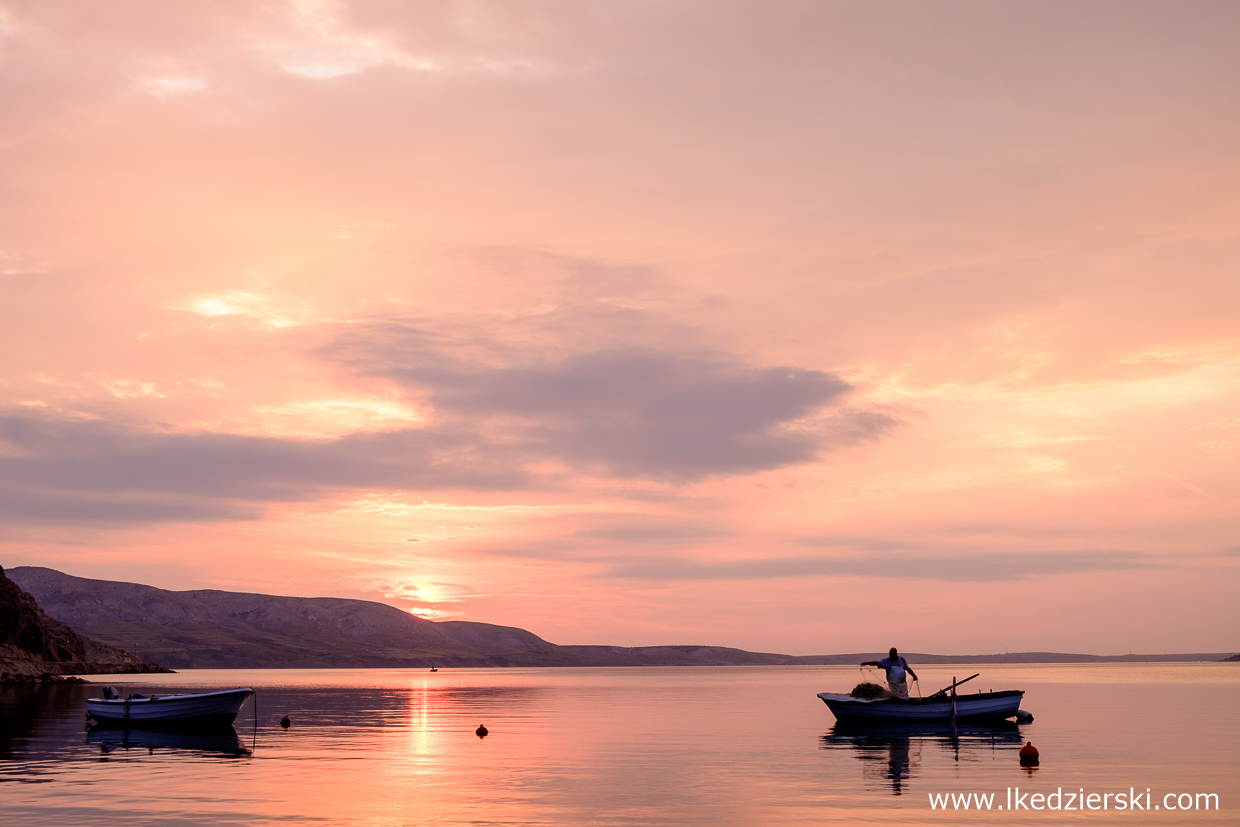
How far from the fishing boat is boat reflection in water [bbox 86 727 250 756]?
33.7 metres

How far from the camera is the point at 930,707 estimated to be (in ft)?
211

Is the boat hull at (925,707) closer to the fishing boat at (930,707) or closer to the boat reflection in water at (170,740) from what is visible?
the fishing boat at (930,707)

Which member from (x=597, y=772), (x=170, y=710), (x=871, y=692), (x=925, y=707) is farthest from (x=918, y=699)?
(x=170, y=710)

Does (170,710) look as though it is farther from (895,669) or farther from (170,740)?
(895,669)

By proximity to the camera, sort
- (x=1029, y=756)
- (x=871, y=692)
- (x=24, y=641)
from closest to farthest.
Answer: (x=1029, y=756) < (x=871, y=692) < (x=24, y=641)

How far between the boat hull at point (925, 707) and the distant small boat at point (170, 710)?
124 feet

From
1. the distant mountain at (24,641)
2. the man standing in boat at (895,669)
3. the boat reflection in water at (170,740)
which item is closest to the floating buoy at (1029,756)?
the man standing in boat at (895,669)

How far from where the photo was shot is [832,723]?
75500 mm

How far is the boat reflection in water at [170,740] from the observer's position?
184 feet

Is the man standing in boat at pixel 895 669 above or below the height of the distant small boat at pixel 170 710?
above

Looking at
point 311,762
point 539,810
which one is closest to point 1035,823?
point 539,810

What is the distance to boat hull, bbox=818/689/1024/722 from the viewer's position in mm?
64312

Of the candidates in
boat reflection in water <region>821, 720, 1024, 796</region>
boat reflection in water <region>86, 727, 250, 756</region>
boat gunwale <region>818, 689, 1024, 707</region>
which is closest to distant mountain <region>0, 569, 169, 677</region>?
boat reflection in water <region>86, 727, 250, 756</region>

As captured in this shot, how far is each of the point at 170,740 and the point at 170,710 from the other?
834 centimetres
